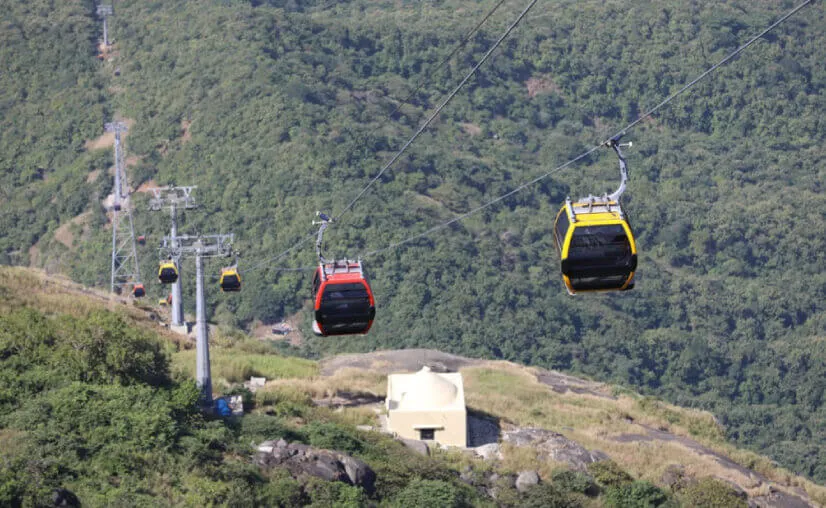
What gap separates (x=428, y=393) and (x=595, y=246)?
64.0 ft

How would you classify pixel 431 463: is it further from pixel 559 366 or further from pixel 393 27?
pixel 393 27

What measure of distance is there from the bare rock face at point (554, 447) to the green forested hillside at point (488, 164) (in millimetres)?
34843

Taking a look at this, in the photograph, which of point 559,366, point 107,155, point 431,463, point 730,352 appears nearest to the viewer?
point 431,463

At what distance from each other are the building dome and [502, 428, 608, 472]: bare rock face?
7.68ft

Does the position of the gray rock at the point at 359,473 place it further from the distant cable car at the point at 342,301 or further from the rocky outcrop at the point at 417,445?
the distant cable car at the point at 342,301

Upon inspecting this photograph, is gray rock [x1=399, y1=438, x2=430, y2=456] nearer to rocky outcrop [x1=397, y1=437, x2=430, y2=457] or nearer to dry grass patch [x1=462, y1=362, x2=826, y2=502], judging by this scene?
rocky outcrop [x1=397, y1=437, x2=430, y2=457]

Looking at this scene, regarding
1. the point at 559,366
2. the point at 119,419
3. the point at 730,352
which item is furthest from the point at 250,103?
the point at 119,419

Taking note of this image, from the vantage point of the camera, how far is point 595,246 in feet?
76.7

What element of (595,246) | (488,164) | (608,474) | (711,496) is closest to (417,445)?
(608,474)

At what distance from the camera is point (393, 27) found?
134 meters

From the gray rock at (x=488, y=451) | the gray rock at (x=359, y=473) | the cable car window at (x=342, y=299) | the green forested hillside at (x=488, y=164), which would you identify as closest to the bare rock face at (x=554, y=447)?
the gray rock at (x=488, y=451)

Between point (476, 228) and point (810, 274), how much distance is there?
1065 inches

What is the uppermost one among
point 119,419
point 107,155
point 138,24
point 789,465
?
point 138,24

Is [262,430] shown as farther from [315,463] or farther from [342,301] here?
[342,301]
